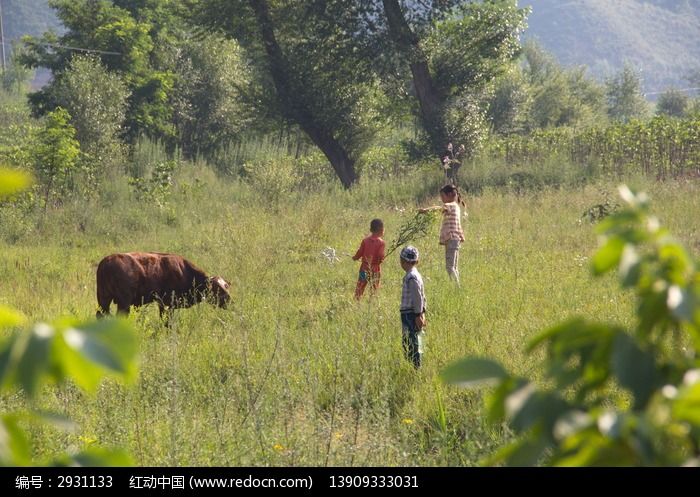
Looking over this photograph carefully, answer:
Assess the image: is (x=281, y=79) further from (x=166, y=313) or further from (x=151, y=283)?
(x=166, y=313)

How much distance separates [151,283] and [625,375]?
904cm

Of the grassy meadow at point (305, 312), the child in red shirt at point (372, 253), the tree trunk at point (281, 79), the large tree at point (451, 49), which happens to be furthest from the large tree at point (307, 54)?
the child in red shirt at point (372, 253)

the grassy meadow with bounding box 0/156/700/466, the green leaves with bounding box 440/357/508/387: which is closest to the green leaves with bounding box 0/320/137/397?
the green leaves with bounding box 440/357/508/387

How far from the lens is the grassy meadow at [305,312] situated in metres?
5.35

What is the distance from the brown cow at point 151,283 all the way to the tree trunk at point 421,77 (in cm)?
1476

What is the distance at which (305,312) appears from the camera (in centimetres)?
995

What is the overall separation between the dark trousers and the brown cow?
312cm

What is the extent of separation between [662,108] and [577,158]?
196 ft

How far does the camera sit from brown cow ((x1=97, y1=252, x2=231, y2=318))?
32.3 ft

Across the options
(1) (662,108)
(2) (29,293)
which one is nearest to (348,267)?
(2) (29,293)

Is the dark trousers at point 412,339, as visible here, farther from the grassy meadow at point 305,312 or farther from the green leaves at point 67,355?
the green leaves at point 67,355

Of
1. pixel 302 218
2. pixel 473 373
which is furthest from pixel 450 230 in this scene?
pixel 473 373

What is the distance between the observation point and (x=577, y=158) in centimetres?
2397

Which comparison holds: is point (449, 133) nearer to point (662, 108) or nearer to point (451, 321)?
point (451, 321)
